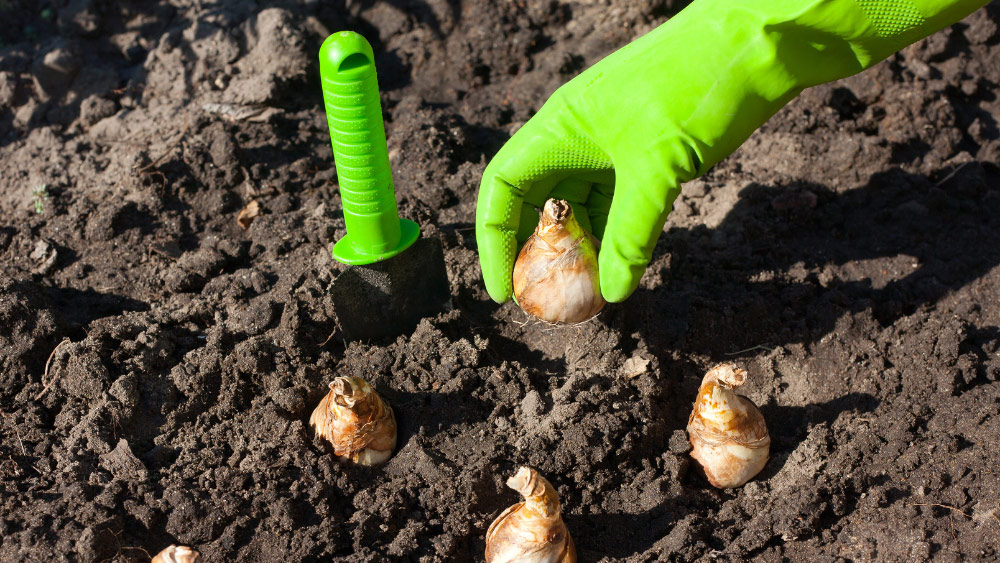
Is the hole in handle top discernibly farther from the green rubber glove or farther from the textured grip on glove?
the textured grip on glove

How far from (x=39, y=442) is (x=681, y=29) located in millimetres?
2249

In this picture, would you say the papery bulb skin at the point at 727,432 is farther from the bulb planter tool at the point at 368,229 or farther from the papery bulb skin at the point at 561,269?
the bulb planter tool at the point at 368,229

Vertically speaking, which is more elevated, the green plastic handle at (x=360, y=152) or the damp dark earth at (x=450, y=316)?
the green plastic handle at (x=360, y=152)

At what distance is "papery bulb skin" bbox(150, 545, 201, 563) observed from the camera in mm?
2100

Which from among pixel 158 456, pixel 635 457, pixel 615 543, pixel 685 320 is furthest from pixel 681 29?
pixel 158 456

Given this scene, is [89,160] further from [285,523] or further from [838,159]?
[838,159]

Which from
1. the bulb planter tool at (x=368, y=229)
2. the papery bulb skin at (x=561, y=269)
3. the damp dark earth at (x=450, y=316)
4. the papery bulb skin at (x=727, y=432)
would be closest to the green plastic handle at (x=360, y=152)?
the bulb planter tool at (x=368, y=229)

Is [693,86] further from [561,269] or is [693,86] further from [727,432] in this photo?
[727,432]

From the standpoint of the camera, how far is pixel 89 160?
3615 mm

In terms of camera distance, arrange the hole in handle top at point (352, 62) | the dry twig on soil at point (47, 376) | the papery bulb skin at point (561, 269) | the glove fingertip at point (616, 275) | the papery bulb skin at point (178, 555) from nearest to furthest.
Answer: the papery bulb skin at point (178, 555) → the hole in handle top at point (352, 62) → the glove fingertip at point (616, 275) → the papery bulb skin at point (561, 269) → the dry twig on soil at point (47, 376)

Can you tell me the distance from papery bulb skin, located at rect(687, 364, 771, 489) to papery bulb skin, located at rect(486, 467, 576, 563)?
20.5 inches

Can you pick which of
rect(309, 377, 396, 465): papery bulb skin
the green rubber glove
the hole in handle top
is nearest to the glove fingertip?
the green rubber glove

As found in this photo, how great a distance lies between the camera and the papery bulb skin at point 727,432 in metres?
2.38

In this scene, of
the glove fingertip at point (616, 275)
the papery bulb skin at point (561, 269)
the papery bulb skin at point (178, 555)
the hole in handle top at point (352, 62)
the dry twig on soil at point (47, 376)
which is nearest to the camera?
the papery bulb skin at point (178, 555)
